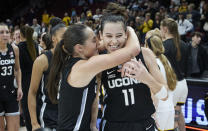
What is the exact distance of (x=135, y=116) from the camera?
2131mm

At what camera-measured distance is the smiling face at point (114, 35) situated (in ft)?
6.87

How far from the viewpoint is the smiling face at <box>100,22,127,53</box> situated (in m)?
2.09

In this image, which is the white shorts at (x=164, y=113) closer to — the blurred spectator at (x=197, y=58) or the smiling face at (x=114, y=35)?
the smiling face at (x=114, y=35)

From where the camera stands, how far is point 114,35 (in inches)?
82.4

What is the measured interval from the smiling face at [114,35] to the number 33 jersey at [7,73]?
7.81 ft

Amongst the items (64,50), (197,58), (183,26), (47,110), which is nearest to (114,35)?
(64,50)

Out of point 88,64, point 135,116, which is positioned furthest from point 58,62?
point 135,116

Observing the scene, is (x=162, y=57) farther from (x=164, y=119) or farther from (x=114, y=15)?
(x=114, y=15)

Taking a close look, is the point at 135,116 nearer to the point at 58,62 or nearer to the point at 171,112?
the point at 58,62

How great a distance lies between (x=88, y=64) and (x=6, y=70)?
2.48 m

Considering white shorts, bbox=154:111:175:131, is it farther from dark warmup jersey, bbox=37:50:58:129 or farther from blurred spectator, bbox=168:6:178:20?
blurred spectator, bbox=168:6:178:20

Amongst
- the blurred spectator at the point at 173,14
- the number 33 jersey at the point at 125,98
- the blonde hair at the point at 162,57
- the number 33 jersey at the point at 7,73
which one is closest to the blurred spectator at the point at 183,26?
the blurred spectator at the point at 173,14

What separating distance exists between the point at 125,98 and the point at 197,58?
5546mm

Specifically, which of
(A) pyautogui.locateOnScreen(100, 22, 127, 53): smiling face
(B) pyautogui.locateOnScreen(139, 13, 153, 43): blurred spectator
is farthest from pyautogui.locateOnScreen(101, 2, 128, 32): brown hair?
(B) pyautogui.locateOnScreen(139, 13, 153, 43): blurred spectator
